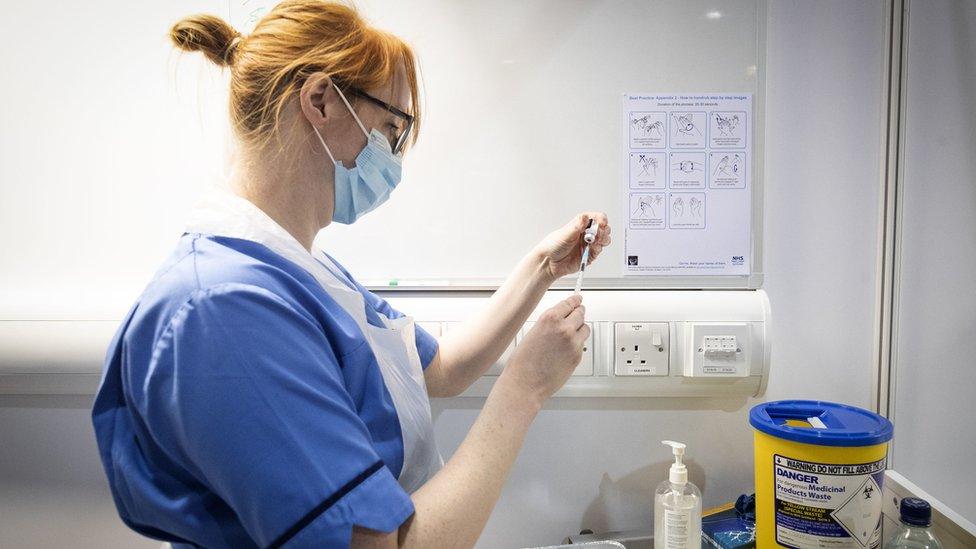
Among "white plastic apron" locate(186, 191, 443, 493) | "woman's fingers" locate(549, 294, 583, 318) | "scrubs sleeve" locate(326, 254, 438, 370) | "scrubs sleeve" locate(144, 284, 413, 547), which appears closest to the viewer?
"scrubs sleeve" locate(144, 284, 413, 547)

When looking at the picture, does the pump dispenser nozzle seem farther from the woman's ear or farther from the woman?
the woman's ear

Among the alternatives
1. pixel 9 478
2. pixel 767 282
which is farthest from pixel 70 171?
pixel 767 282

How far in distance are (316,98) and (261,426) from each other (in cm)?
41

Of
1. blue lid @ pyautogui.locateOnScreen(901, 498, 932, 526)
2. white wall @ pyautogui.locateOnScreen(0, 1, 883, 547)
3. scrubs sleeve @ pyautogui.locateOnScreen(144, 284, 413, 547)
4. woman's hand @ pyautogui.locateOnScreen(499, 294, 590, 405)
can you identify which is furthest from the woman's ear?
blue lid @ pyautogui.locateOnScreen(901, 498, 932, 526)

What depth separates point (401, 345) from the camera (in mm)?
875

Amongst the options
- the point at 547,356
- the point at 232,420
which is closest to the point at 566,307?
the point at 547,356

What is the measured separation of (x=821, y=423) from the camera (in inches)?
37.3

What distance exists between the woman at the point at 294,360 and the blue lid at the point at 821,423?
0.38 m

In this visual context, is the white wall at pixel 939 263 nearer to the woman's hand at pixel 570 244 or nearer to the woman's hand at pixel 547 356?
the woman's hand at pixel 570 244

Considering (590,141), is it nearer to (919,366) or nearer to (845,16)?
(845,16)

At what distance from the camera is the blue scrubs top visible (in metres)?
0.54

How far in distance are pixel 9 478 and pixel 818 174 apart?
1.84 m

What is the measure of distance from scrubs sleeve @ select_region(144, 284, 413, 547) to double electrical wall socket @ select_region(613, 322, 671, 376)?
68 cm

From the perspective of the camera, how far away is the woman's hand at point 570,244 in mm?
1023
